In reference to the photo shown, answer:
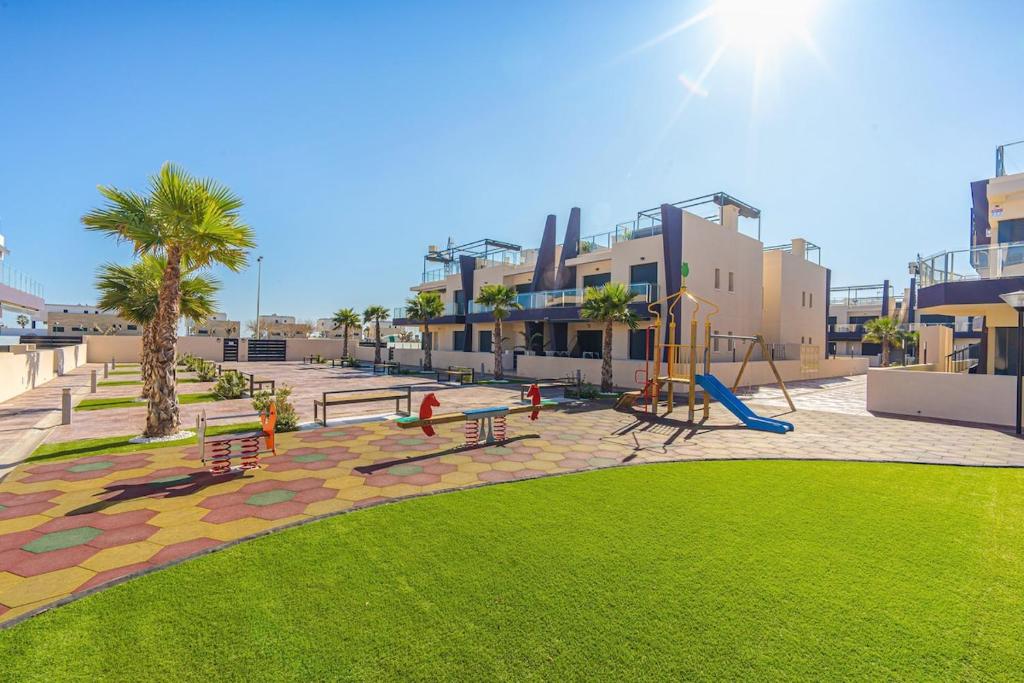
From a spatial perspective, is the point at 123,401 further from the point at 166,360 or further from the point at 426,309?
the point at 426,309

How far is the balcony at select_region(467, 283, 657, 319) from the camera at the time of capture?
26.0 metres

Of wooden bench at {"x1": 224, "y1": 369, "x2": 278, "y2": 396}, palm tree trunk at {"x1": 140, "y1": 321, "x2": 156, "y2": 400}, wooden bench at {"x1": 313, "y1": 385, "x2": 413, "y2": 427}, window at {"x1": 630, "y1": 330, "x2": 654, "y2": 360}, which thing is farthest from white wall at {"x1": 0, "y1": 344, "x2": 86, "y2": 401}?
window at {"x1": 630, "y1": 330, "x2": 654, "y2": 360}

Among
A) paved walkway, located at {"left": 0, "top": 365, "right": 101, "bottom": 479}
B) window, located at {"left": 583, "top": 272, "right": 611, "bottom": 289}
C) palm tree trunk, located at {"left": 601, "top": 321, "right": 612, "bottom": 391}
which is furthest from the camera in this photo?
window, located at {"left": 583, "top": 272, "right": 611, "bottom": 289}

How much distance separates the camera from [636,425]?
1455 centimetres

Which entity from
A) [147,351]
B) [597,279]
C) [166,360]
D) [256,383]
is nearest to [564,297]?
[597,279]

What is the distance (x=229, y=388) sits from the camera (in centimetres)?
1919

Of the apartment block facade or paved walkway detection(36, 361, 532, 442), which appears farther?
the apartment block facade

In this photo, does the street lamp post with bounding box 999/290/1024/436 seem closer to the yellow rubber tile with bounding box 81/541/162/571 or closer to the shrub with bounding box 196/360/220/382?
the yellow rubber tile with bounding box 81/541/162/571

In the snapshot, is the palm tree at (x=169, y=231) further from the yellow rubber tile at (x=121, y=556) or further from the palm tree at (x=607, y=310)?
the palm tree at (x=607, y=310)

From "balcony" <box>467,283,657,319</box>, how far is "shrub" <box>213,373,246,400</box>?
17.3 meters

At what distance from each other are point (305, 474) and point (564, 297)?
22.3 meters

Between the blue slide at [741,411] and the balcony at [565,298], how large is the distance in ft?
33.5

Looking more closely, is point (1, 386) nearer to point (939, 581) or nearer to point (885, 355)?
point (939, 581)

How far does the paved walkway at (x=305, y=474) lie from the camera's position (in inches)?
216
